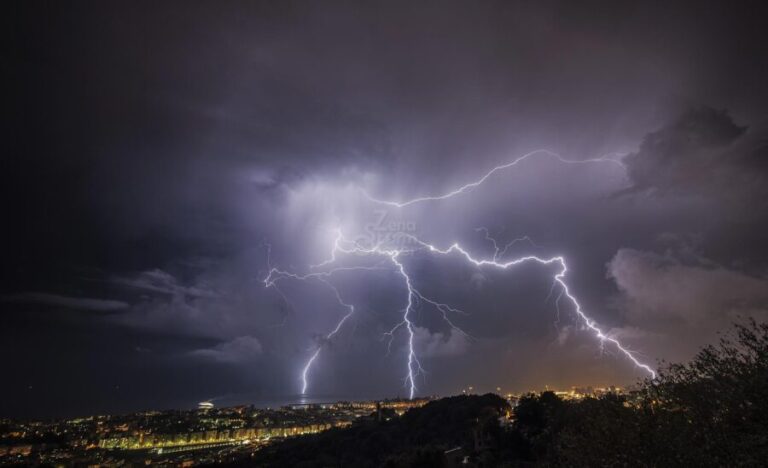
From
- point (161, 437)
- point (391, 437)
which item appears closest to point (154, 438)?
point (161, 437)

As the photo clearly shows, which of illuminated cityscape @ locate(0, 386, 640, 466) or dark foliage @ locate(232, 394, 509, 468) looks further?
illuminated cityscape @ locate(0, 386, 640, 466)

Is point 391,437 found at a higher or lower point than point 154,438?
higher

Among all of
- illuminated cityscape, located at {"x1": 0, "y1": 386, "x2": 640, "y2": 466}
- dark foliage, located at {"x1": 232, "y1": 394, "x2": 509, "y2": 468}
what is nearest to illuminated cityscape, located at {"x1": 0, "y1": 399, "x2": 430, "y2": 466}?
illuminated cityscape, located at {"x1": 0, "y1": 386, "x2": 640, "y2": 466}

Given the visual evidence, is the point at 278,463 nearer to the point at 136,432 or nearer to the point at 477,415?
the point at 477,415

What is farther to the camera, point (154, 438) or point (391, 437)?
point (154, 438)

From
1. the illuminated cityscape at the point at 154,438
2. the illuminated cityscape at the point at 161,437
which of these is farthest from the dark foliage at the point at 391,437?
the illuminated cityscape at the point at 154,438

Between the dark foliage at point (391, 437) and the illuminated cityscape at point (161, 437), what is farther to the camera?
the illuminated cityscape at point (161, 437)

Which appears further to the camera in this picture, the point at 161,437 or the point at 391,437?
the point at 161,437

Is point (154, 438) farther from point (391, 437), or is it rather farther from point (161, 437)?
point (391, 437)

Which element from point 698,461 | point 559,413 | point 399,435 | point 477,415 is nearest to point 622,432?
point 698,461

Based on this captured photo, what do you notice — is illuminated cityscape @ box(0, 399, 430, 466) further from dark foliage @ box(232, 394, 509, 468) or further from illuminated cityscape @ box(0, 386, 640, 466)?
dark foliage @ box(232, 394, 509, 468)

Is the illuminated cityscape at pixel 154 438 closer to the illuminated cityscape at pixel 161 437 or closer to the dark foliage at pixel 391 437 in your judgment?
the illuminated cityscape at pixel 161 437
